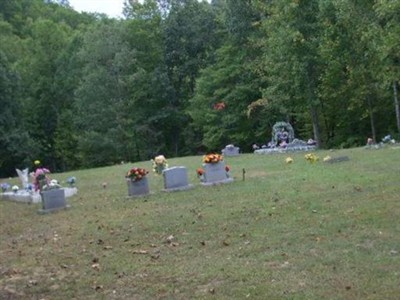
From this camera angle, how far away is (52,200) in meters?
12.8

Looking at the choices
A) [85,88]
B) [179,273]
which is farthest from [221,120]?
[179,273]

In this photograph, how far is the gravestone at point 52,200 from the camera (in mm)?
12766

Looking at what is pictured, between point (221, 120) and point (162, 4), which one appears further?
point (162, 4)

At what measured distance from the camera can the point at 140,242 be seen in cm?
856

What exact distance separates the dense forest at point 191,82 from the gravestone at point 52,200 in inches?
610

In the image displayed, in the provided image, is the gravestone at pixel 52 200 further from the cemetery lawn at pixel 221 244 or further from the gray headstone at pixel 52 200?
the cemetery lawn at pixel 221 244

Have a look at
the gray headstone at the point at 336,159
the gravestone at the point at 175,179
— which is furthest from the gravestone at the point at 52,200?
the gray headstone at the point at 336,159

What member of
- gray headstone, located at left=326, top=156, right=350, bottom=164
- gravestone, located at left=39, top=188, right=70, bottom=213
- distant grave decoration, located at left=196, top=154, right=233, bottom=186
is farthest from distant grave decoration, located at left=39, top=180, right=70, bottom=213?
gray headstone, located at left=326, top=156, right=350, bottom=164

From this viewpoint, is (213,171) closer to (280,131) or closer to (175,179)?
(175,179)

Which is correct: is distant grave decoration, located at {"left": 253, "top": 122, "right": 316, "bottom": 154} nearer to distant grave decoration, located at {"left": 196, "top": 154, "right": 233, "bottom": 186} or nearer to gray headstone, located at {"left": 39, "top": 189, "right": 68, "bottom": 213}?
distant grave decoration, located at {"left": 196, "top": 154, "right": 233, "bottom": 186}

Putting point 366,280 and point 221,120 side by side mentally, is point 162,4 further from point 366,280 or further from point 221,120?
point 366,280

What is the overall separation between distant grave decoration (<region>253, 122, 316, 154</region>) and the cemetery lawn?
1088 centimetres

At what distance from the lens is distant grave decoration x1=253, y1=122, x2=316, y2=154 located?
24514 mm

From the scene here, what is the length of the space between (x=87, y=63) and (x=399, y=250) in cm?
3576
